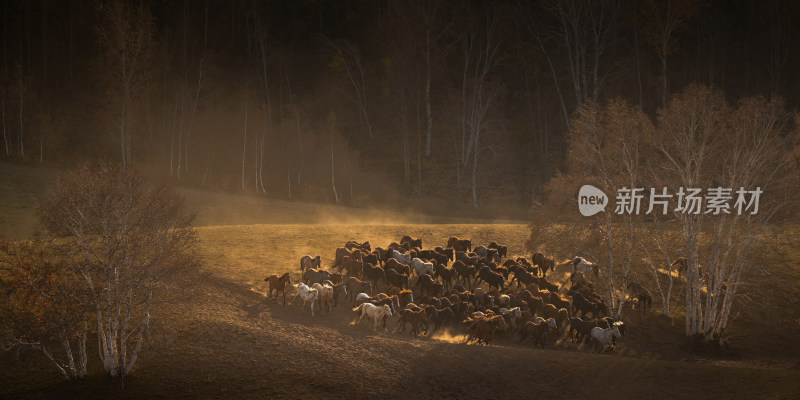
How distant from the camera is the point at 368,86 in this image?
79.3 metres

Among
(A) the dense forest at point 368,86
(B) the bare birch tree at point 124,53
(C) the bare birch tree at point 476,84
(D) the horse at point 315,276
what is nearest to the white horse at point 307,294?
(D) the horse at point 315,276

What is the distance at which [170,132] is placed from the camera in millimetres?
67312

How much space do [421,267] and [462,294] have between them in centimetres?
409

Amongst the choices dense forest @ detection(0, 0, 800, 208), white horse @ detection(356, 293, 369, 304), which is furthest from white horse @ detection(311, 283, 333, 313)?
dense forest @ detection(0, 0, 800, 208)

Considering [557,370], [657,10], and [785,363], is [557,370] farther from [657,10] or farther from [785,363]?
[657,10]

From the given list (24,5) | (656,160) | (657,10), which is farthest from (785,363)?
(24,5)

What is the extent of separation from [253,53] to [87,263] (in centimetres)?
6098

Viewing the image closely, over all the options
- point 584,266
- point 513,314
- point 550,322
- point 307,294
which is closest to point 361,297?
point 307,294

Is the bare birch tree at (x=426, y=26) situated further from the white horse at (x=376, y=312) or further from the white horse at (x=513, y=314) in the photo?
the white horse at (x=376, y=312)

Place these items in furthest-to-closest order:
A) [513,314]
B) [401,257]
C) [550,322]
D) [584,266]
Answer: [584,266]
[401,257]
[513,314]
[550,322]

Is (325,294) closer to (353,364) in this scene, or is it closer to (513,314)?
(353,364)

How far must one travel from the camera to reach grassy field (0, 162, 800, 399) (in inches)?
704

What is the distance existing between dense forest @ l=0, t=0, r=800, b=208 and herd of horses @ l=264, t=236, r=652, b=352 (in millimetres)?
28666

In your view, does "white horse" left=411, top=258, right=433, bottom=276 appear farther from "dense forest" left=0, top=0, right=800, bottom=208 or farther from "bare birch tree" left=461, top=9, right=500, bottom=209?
"dense forest" left=0, top=0, right=800, bottom=208
